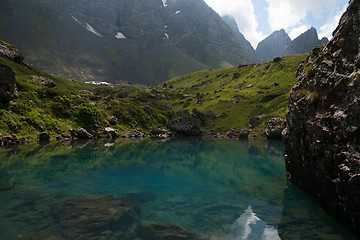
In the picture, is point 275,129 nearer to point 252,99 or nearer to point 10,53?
point 252,99

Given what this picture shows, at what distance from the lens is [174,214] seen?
18.0 metres

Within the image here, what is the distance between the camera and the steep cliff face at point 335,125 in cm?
1434

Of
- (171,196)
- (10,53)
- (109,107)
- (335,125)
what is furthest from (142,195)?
(10,53)

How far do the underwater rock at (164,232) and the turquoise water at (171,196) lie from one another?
666 mm

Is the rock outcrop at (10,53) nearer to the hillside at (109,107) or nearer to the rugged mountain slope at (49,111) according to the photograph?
the rugged mountain slope at (49,111)

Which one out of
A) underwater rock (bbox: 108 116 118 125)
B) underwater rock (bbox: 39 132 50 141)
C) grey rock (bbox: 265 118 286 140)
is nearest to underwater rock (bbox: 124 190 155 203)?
underwater rock (bbox: 39 132 50 141)

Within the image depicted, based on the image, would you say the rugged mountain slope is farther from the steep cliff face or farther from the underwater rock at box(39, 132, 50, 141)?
the steep cliff face

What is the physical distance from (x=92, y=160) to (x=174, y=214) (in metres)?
26.2

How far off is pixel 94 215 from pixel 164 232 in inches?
214

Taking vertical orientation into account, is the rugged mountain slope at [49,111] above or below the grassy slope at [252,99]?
below

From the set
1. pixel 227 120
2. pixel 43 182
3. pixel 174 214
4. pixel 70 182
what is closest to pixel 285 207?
pixel 174 214

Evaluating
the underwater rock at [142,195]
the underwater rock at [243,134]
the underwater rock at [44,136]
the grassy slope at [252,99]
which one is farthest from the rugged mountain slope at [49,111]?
the underwater rock at [142,195]

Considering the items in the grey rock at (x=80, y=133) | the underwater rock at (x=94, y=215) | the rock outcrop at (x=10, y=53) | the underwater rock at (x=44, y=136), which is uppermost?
the rock outcrop at (x=10, y=53)

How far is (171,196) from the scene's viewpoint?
2247cm
